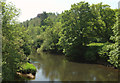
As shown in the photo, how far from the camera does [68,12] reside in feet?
145

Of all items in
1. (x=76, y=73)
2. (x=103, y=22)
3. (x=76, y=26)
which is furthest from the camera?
(x=76, y=26)

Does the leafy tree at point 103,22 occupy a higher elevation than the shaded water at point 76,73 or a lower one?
higher

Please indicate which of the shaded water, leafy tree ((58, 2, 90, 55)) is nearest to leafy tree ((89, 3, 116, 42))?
leafy tree ((58, 2, 90, 55))

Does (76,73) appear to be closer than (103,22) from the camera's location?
Yes

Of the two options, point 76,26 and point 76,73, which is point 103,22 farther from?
point 76,73

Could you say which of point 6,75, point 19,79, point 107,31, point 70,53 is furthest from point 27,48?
point 107,31

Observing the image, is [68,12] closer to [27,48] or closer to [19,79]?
[27,48]

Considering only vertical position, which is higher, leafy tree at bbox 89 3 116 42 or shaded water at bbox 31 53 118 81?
leafy tree at bbox 89 3 116 42

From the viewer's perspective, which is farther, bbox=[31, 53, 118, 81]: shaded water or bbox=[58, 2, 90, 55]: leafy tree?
bbox=[58, 2, 90, 55]: leafy tree

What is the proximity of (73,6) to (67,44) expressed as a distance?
43.3ft

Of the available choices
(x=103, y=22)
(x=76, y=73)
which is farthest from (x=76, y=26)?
(x=76, y=73)

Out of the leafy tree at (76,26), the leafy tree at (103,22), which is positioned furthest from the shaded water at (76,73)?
the leafy tree at (103,22)

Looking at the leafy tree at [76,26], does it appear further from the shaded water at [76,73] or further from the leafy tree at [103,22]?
the shaded water at [76,73]

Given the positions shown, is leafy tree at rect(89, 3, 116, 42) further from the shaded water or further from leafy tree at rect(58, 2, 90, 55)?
the shaded water
